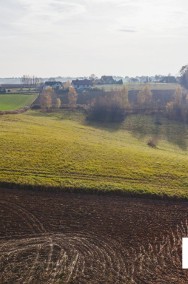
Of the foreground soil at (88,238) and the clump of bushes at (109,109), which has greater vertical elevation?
the clump of bushes at (109,109)

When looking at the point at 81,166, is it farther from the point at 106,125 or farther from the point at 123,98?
the point at 123,98

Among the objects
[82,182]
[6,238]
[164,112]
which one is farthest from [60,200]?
[164,112]

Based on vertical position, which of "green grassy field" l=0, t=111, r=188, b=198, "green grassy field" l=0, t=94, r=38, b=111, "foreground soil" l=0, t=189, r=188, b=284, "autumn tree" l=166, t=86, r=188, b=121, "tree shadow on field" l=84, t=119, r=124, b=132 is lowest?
"foreground soil" l=0, t=189, r=188, b=284

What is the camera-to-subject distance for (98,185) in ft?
133

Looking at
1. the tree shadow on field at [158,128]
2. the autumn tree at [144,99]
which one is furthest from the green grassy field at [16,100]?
the tree shadow on field at [158,128]

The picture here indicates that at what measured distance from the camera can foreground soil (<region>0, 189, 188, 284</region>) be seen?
2473 cm

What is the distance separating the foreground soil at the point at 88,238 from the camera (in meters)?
24.7

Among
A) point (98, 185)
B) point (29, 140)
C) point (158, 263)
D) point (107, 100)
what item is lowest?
point (158, 263)

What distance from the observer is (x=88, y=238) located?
2947 centimetres

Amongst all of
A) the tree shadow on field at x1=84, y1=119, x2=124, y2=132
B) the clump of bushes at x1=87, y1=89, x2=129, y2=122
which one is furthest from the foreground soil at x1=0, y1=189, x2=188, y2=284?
the clump of bushes at x1=87, y1=89, x2=129, y2=122

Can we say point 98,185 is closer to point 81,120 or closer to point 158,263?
point 158,263

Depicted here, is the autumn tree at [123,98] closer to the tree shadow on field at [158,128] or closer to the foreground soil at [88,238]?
the tree shadow on field at [158,128]

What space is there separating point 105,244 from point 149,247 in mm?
3435

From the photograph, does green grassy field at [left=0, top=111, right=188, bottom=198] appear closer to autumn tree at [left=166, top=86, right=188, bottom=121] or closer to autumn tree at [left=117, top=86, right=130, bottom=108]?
autumn tree at [left=117, top=86, right=130, bottom=108]
